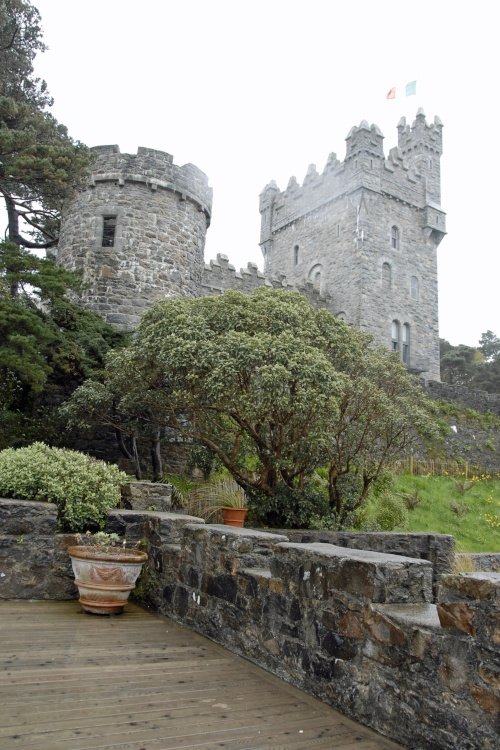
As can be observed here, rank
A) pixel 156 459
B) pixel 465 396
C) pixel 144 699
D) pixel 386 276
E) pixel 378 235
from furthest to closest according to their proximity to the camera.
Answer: pixel 386 276 → pixel 378 235 → pixel 465 396 → pixel 156 459 → pixel 144 699

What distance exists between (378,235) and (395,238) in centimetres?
148

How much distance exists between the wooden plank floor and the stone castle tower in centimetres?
2588

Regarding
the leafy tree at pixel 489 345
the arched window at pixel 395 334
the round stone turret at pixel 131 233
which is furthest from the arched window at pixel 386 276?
the leafy tree at pixel 489 345

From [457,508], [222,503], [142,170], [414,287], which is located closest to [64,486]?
[222,503]

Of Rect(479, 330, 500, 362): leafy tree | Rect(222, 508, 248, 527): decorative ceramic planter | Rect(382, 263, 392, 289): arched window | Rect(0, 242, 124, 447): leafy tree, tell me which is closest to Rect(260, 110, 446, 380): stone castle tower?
Rect(382, 263, 392, 289): arched window

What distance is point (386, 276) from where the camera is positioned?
31141mm

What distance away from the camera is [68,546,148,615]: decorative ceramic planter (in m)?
5.52

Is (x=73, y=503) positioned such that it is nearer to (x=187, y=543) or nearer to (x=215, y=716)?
(x=187, y=543)

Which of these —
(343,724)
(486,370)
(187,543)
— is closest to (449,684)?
(343,724)

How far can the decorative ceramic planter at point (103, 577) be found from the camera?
5523mm

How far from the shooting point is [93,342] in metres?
14.1

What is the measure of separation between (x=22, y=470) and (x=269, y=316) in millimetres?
5738

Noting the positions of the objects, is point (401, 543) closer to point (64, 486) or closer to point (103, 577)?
point (64, 486)

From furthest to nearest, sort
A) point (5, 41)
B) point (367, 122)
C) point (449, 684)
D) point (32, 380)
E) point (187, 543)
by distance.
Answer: point (367, 122)
point (5, 41)
point (32, 380)
point (187, 543)
point (449, 684)
